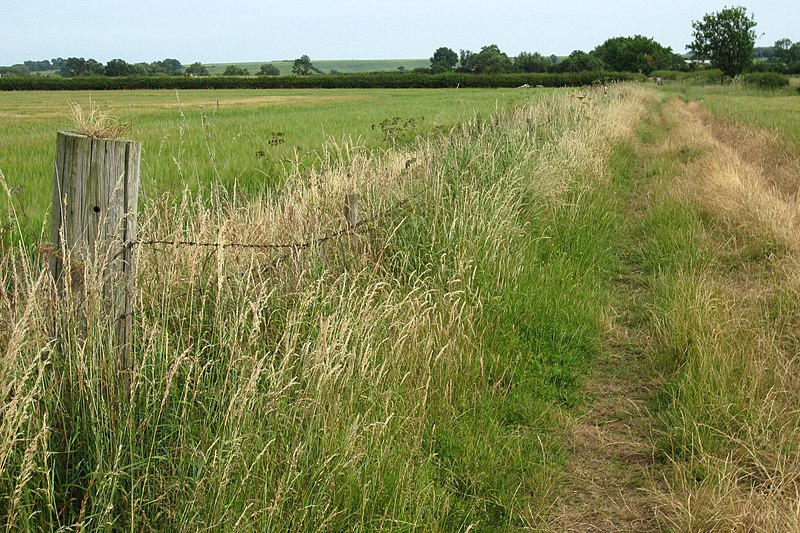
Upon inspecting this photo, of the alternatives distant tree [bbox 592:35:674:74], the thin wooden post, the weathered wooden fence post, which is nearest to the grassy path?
the thin wooden post

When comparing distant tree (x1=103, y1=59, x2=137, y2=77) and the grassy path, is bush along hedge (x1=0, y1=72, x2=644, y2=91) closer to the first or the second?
distant tree (x1=103, y1=59, x2=137, y2=77)

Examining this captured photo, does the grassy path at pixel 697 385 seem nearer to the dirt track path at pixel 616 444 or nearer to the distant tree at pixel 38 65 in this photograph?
the dirt track path at pixel 616 444

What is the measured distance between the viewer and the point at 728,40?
241ft

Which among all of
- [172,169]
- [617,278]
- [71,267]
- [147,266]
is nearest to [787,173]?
[617,278]

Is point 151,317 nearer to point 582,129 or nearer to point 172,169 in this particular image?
point 172,169

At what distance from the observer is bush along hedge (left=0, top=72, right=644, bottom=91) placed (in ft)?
212

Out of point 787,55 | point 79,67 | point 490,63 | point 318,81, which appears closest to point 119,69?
point 79,67

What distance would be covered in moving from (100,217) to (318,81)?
70682 millimetres

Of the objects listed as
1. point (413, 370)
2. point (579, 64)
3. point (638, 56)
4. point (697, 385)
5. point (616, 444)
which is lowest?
point (616, 444)

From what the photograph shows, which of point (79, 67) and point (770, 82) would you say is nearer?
point (770, 82)

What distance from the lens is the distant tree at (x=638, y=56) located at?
3698 inches

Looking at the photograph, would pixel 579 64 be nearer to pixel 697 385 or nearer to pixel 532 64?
pixel 532 64

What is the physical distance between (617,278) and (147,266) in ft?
14.9

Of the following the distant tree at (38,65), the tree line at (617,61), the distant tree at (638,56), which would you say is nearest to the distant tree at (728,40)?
the tree line at (617,61)
